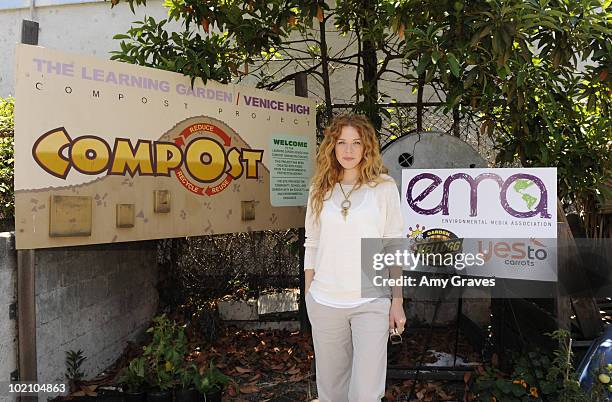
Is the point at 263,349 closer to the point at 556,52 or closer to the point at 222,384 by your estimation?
the point at 222,384

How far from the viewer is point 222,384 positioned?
3906 mm

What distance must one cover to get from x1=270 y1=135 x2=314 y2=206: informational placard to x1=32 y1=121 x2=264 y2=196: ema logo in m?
0.17

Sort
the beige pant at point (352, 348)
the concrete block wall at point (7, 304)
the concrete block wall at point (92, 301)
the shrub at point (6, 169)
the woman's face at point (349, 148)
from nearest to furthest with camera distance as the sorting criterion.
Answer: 1. the beige pant at point (352, 348)
2. the woman's face at point (349, 148)
3. the concrete block wall at point (7, 304)
4. the concrete block wall at point (92, 301)
5. the shrub at point (6, 169)

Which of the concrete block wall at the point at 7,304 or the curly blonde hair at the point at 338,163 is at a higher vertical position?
the curly blonde hair at the point at 338,163

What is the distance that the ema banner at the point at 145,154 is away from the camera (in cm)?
326

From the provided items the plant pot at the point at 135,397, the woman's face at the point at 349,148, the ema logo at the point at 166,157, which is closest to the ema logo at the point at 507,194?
the woman's face at the point at 349,148

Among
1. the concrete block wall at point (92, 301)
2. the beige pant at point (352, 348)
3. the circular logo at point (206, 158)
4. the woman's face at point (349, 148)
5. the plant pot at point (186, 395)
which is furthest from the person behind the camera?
the circular logo at point (206, 158)

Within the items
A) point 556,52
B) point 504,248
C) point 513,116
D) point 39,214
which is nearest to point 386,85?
point 513,116

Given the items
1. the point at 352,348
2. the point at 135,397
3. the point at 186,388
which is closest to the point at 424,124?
the point at 352,348

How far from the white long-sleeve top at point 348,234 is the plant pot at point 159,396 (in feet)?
4.72

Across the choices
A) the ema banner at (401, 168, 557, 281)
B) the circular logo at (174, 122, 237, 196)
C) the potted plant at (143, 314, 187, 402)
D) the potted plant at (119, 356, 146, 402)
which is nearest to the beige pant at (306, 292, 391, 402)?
the ema banner at (401, 168, 557, 281)

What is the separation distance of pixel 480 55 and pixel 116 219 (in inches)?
104

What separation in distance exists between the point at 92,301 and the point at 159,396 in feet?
3.84

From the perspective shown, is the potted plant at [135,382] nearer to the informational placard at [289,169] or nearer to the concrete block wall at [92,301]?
the concrete block wall at [92,301]
